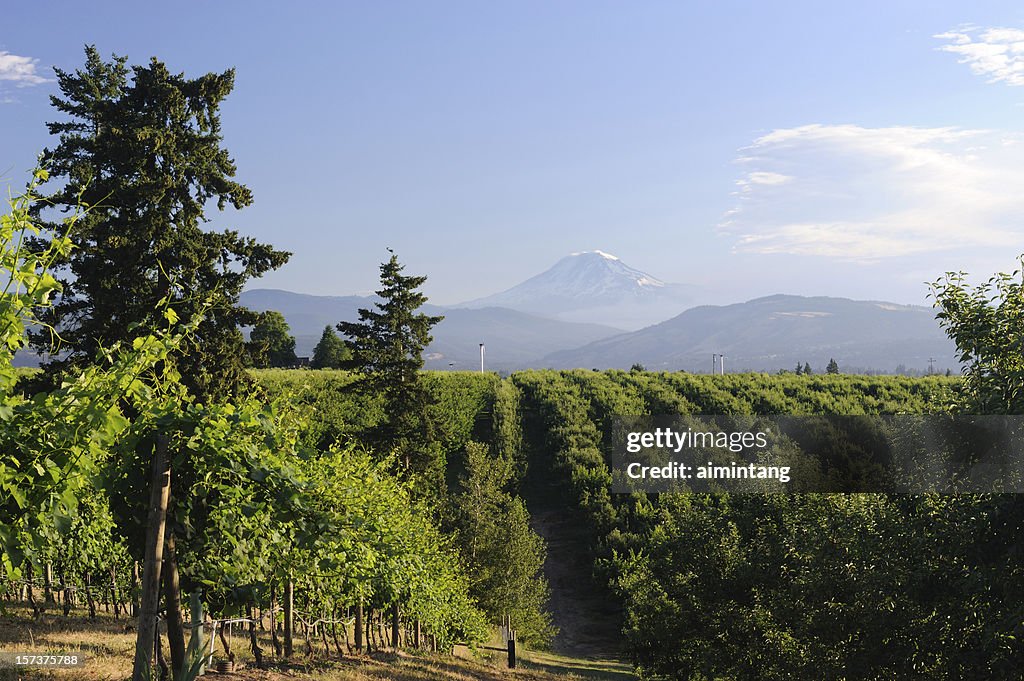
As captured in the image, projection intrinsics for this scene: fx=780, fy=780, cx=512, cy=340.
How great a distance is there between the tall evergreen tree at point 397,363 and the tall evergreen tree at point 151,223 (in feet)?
25.9

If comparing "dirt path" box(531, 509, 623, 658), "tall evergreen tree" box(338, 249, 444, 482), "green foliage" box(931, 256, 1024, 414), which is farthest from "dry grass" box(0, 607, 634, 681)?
"dirt path" box(531, 509, 623, 658)

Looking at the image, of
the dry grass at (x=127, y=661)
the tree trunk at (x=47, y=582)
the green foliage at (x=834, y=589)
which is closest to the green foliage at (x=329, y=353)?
the tree trunk at (x=47, y=582)

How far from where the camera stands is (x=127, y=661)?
41.8 ft

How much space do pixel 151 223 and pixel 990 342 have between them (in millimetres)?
25309

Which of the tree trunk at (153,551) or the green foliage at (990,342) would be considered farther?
the green foliage at (990,342)

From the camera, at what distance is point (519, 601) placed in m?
36.2

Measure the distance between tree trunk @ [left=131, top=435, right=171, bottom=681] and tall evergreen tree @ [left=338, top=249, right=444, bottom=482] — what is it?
2890cm

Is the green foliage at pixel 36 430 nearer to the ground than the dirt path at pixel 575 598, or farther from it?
farther from it

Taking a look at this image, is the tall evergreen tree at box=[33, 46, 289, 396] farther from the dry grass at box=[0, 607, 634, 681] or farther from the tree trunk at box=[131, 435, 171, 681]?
the tree trunk at box=[131, 435, 171, 681]

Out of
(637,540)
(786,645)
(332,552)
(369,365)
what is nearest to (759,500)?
(786,645)

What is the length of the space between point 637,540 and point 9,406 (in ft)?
133

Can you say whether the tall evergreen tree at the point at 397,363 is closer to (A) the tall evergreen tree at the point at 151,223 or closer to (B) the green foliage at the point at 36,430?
(A) the tall evergreen tree at the point at 151,223

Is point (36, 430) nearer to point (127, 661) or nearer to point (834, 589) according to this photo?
point (127, 661)

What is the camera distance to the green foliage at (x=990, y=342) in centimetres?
1123
